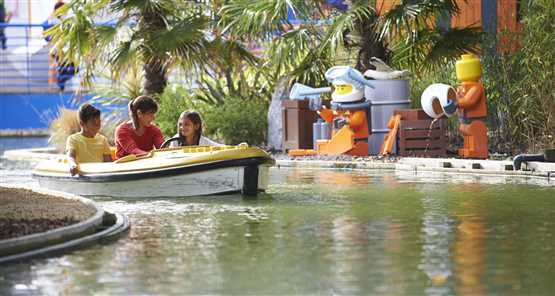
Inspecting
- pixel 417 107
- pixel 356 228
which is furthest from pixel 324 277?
pixel 417 107

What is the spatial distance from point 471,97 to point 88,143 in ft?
20.1

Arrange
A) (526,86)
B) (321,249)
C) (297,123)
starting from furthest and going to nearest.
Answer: (297,123)
(526,86)
(321,249)

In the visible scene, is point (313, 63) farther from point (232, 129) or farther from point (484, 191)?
point (484, 191)

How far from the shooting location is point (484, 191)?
13781 mm

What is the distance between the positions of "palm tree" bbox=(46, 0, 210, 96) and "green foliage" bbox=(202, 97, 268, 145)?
3.17 feet

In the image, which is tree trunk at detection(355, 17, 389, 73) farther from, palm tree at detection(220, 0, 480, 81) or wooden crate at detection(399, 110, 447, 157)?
wooden crate at detection(399, 110, 447, 157)

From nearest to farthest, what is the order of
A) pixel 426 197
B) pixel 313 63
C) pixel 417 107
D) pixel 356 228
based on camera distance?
pixel 356 228 < pixel 426 197 < pixel 417 107 < pixel 313 63

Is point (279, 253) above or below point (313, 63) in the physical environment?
below

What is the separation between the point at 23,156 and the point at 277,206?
11.6 metres

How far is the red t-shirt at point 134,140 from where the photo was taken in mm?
14031

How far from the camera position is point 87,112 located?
45.4ft

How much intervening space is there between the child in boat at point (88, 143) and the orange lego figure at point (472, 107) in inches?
231

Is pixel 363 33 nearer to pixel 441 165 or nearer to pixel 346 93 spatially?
pixel 346 93

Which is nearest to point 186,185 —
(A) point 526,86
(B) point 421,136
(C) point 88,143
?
(C) point 88,143
